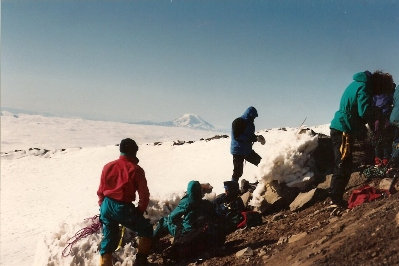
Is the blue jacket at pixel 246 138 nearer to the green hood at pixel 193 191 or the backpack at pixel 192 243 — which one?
the green hood at pixel 193 191

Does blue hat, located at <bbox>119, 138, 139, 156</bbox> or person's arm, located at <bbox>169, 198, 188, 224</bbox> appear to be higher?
blue hat, located at <bbox>119, 138, 139, 156</bbox>

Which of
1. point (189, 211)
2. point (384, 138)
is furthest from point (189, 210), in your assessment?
point (384, 138)

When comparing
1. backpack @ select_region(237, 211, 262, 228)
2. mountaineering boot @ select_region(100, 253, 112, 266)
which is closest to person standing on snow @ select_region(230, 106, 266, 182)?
backpack @ select_region(237, 211, 262, 228)

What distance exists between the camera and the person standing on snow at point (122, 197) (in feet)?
17.0

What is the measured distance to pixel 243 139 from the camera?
8062 mm

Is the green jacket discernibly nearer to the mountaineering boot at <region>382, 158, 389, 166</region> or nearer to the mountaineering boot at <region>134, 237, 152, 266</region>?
the mountaineering boot at <region>382, 158, 389, 166</region>

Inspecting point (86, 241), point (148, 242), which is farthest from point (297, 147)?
point (86, 241)

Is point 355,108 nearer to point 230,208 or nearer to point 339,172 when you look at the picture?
point 339,172

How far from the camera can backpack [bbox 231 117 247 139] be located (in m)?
7.95

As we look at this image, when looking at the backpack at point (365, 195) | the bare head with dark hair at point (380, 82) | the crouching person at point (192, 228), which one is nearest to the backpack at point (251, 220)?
the crouching person at point (192, 228)

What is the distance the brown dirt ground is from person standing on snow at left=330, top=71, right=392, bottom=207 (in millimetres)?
538

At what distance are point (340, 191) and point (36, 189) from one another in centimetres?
2047

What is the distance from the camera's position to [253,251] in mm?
5176

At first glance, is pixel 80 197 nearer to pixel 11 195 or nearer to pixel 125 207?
pixel 11 195
